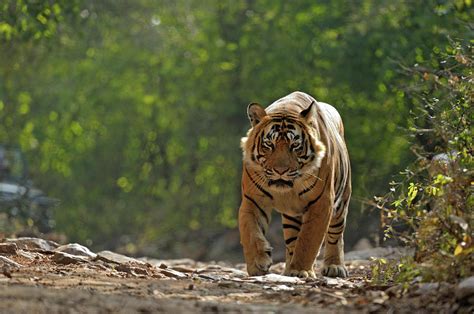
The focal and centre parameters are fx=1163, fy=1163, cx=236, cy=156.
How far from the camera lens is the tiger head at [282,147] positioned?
9.30 m

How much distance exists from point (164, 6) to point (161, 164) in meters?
4.31

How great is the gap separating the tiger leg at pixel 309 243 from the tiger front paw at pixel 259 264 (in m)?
0.18

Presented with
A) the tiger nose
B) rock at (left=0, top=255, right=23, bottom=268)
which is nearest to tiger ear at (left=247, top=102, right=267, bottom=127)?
the tiger nose

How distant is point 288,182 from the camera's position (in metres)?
9.30

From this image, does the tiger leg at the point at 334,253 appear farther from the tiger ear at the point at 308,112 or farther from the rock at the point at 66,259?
the rock at the point at 66,259

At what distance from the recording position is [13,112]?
1045 inches

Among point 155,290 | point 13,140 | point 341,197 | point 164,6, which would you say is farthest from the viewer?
point 164,6

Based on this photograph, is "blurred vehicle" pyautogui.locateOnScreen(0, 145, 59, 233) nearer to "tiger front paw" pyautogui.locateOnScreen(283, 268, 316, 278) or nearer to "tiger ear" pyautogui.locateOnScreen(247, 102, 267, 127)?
"tiger ear" pyautogui.locateOnScreen(247, 102, 267, 127)

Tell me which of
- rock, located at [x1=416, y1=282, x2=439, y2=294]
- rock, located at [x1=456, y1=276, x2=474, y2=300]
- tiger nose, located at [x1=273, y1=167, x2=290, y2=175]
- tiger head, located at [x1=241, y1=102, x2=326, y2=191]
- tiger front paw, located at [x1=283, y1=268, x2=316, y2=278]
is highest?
tiger head, located at [x1=241, y1=102, x2=326, y2=191]

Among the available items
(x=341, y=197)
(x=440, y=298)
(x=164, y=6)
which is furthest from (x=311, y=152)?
(x=164, y=6)

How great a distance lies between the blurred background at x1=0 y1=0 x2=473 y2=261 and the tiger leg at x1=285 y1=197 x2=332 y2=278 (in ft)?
24.4

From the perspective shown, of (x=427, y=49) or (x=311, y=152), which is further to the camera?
(x=427, y=49)

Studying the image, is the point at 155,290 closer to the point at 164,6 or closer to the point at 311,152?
the point at 311,152

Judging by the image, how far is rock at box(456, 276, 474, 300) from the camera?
668cm
